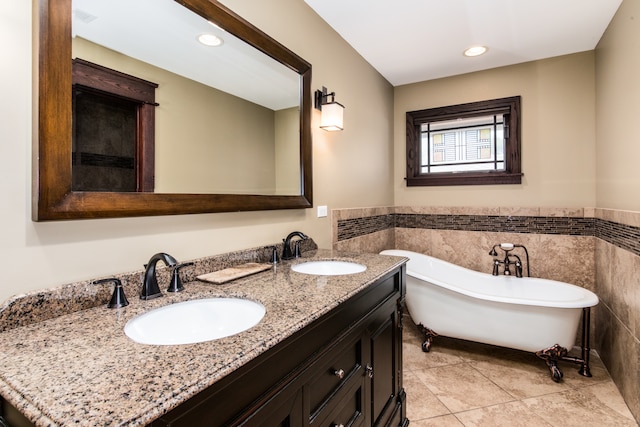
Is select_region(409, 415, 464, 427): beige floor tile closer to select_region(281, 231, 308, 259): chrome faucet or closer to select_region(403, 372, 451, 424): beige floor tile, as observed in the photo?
select_region(403, 372, 451, 424): beige floor tile

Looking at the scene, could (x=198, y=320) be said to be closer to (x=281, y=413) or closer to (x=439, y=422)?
(x=281, y=413)

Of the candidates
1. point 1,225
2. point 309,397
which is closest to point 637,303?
point 309,397

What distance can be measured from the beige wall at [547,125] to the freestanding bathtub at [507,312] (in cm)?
74

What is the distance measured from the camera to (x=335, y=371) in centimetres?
116

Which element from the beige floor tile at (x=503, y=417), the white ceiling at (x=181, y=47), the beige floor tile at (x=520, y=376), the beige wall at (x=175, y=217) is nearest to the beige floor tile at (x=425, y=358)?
the beige floor tile at (x=520, y=376)

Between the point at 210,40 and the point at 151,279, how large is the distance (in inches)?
39.8

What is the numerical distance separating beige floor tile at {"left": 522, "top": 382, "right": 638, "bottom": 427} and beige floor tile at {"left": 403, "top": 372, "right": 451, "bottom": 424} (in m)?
0.53

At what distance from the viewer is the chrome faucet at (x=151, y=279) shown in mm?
1104

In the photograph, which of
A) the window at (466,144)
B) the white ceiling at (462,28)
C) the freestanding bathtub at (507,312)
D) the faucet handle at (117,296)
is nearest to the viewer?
the faucet handle at (117,296)

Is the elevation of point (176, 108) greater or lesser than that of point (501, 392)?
greater

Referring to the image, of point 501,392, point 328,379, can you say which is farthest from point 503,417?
point 328,379

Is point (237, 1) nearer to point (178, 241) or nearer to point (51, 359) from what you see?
point (178, 241)

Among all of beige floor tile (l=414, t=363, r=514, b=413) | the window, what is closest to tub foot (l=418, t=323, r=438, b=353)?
beige floor tile (l=414, t=363, r=514, b=413)

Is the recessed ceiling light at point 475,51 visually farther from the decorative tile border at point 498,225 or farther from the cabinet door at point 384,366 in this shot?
the cabinet door at point 384,366
